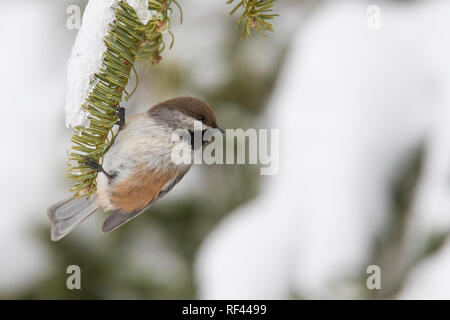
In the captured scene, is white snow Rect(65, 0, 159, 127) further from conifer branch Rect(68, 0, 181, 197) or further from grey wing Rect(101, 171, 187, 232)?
grey wing Rect(101, 171, 187, 232)

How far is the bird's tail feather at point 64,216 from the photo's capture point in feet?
3.21

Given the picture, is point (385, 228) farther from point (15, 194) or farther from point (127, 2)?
point (15, 194)

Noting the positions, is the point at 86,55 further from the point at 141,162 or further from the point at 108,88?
the point at 141,162

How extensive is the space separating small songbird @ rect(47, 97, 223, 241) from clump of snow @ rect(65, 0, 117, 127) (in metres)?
0.31

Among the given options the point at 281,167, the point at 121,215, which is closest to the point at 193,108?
the point at 121,215

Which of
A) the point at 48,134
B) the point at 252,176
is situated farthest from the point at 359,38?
the point at 48,134

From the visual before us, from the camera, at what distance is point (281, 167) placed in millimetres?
1792

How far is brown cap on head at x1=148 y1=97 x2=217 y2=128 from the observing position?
991 mm

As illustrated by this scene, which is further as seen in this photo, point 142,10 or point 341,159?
point 341,159

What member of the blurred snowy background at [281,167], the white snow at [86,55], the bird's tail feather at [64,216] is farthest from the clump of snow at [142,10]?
the blurred snowy background at [281,167]

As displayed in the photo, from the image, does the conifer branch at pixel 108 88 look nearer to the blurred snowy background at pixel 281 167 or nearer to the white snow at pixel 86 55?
the white snow at pixel 86 55

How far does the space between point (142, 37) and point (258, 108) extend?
139 centimetres

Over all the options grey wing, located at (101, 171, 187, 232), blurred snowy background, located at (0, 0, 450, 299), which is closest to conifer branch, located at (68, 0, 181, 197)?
grey wing, located at (101, 171, 187, 232)

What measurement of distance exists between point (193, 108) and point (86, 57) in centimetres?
39
